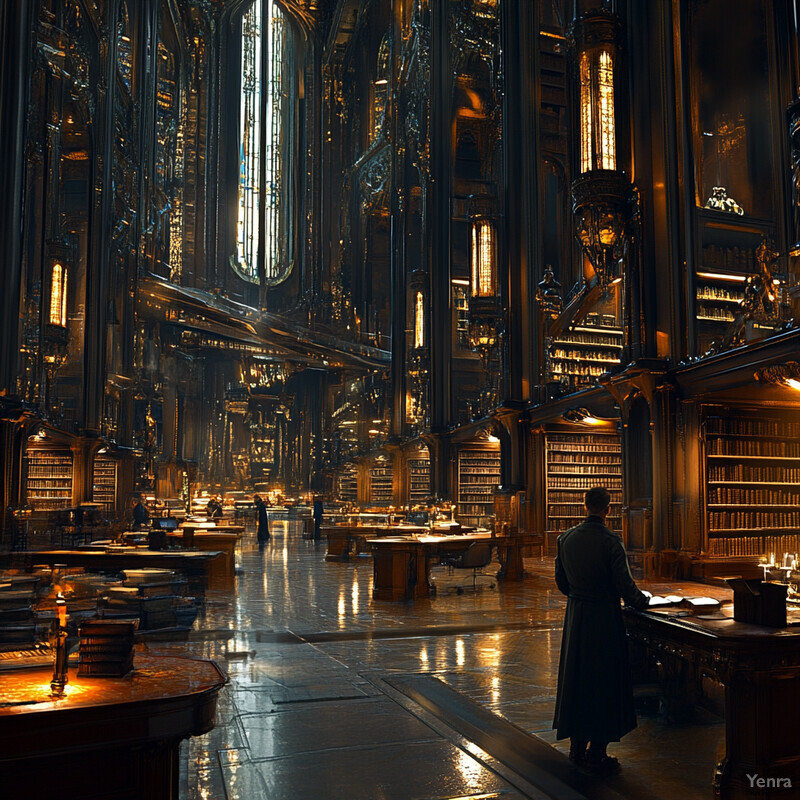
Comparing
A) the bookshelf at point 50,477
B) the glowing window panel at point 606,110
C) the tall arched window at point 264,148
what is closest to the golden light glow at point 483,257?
the glowing window panel at point 606,110

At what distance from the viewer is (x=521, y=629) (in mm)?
8539

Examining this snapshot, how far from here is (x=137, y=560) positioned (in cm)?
1024

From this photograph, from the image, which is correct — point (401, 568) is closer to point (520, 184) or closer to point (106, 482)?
point (520, 184)

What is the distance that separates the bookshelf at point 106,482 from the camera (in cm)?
2569

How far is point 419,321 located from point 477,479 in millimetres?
6177

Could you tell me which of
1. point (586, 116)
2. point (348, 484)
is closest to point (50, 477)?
point (348, 484)

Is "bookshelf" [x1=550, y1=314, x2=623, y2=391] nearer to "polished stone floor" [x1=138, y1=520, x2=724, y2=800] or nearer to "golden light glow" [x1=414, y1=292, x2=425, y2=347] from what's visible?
"polished stone floor" [x1=138, y1=520, x2=724, y2=800]

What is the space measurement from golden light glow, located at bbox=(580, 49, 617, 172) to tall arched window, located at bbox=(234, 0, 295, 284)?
3003 cm

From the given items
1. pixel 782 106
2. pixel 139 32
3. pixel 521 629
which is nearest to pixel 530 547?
pixel 521 629

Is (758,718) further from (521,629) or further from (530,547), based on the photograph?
(530,547)

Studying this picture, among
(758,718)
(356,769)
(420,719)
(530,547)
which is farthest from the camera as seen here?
(530,547)

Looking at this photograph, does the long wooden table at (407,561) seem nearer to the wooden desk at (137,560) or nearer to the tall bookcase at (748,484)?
the wooden desk at (137,560)

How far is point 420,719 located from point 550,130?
53.6 feet

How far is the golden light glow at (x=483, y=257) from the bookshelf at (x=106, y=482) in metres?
13.6
